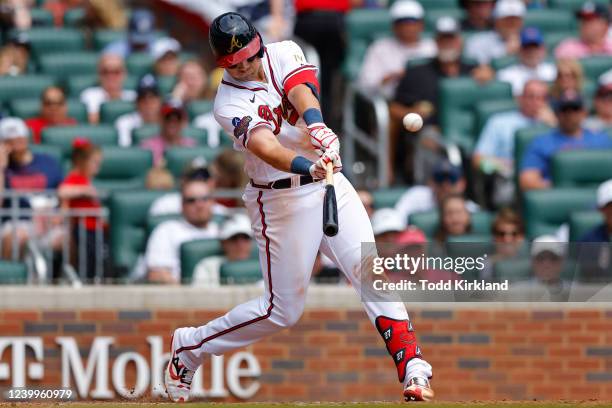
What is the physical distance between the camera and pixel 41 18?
13.4 m

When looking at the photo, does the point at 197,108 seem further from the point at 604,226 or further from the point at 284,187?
the point at 284,187

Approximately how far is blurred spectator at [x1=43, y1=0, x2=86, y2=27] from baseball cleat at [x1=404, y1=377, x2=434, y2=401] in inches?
318

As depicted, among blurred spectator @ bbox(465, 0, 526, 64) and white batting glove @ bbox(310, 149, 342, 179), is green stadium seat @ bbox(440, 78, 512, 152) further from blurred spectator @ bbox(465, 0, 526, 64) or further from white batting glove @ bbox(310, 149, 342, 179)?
white batting glove @ bbox(310, 149, 342, 179)

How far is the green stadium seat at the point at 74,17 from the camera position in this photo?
13366 millimetres

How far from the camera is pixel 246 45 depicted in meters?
6.28

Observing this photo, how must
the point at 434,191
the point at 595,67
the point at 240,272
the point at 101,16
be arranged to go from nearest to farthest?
the point at 240,272 → the point at 434,191 → the point at 595,67 → the point at 101,16

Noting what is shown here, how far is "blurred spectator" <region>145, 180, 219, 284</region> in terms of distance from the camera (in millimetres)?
9281

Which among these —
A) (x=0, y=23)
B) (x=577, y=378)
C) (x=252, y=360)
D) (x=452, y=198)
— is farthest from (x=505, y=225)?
(x=0, y=23)

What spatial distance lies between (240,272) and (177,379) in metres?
1.78

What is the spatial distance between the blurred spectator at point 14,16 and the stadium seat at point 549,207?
5.54m

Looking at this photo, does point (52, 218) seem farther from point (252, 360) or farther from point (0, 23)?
point (0, 23)

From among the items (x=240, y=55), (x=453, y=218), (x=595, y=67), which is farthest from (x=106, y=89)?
(x=240, y=55)

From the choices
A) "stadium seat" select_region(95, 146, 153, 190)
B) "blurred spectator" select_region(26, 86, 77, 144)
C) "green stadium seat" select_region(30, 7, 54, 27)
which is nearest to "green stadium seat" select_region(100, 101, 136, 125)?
"blurred spectator" select_region(26, 86, 77, 144)

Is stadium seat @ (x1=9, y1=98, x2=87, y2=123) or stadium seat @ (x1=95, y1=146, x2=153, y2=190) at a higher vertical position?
stadium seat @ (x1=9, y1=98, x2=87, y2=123)
